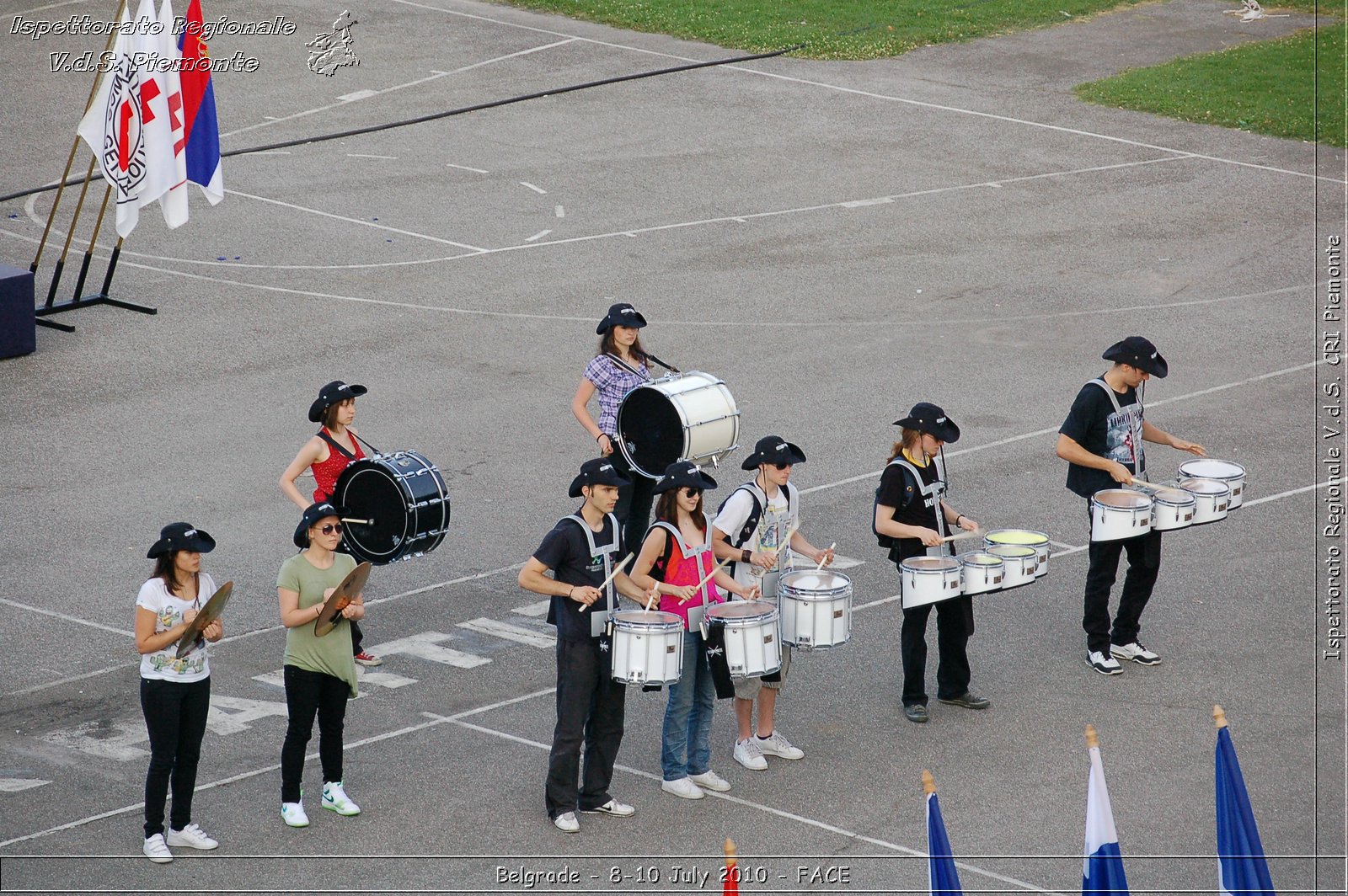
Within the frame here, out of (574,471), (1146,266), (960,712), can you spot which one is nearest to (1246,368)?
(1146,266)

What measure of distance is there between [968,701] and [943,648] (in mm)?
406

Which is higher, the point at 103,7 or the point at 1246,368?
the point at 103,7

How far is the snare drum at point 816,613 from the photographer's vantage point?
1044 centimetres

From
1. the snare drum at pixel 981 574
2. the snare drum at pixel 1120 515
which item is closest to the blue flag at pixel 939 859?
the snare drum at pixel 981 574

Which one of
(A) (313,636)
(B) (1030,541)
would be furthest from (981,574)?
(A) (313,636)

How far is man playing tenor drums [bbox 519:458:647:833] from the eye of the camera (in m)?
9.92

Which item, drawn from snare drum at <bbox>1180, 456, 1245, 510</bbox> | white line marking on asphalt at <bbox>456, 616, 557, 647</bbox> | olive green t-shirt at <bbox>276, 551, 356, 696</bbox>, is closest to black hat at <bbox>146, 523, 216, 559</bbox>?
olive green t-shirt at <bbox>276, 551, 356, 696</bbox>

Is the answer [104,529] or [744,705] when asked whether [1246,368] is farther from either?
[104,529]

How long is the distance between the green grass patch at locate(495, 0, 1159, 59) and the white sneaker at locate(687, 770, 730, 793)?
1059 inches

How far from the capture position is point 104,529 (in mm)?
14797

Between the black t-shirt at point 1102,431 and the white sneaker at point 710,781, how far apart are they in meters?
3.67

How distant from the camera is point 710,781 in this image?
10586mm

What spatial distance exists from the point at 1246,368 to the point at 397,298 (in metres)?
10.2

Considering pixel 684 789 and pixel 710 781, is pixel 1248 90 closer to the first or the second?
pixel 710 781
